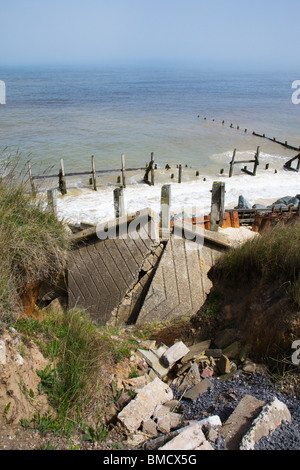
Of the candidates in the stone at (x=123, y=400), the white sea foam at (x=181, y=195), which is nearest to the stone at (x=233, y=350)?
the stone at (x=123, y=400)

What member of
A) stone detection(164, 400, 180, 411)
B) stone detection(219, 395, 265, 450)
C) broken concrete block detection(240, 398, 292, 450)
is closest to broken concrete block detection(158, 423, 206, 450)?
stone detection(219, 395, 265, 450)

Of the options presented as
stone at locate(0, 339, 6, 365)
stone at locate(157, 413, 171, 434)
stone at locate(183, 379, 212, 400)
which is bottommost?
stone at locate(183, 379, 212, 400)

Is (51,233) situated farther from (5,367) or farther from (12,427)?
(12,427)

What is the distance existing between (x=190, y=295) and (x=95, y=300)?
1717 millimetres

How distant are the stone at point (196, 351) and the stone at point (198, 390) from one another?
46 cm

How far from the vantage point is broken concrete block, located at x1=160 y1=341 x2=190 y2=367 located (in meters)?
4.50

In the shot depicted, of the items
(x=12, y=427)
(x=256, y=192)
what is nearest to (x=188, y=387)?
(x=12, y=427)

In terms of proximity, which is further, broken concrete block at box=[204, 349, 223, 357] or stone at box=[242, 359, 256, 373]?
broken concrete block at box=[204, 349, 223, 357]

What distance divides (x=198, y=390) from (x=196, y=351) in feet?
2.47

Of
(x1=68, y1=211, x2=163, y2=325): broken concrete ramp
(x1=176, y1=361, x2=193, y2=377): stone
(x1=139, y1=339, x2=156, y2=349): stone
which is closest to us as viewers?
(x1=176, y1=361, x2=193, y2=377): stone

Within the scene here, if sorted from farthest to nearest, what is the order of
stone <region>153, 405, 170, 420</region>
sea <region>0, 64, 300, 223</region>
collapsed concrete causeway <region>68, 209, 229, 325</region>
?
sea <region>0, 64, 300, 223</region>
collapsed concrete causeway <region>68, 209, 229, 325</region>
stone <region>153, 405, 170, 420</region>

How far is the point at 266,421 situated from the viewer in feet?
10.3

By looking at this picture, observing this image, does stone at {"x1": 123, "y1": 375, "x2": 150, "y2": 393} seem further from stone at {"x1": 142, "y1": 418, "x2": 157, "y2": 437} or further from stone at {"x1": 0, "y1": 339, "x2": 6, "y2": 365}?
stone at {"x1": 0, "y1": 339, "x2": 6, "y2": 365}

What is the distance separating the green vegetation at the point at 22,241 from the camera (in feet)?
13.6
